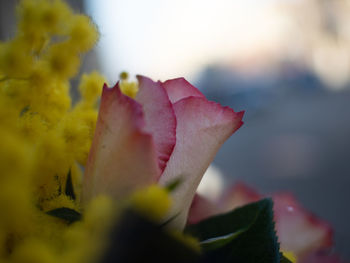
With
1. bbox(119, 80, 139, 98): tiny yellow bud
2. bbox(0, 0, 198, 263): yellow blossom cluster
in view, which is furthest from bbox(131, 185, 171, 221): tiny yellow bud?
bbox(119, 80, 139, 98): tiny yellow bud

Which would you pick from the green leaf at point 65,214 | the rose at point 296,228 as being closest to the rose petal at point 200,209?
the rose at point 296,228

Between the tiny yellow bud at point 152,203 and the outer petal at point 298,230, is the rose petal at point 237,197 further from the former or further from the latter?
the tiny yellow bud at point 152,203

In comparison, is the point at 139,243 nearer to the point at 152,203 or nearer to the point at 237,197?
the point at 152,203

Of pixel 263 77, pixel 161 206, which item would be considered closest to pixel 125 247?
pixel 161 206

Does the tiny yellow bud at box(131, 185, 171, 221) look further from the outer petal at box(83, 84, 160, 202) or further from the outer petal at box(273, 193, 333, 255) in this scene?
the outer petal at box(273, 193, 333, 255)

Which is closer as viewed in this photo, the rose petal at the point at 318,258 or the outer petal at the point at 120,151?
the outer petal at the point at 120,151

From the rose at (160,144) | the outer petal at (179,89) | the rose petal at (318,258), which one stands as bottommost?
the rose petal at (318,258)

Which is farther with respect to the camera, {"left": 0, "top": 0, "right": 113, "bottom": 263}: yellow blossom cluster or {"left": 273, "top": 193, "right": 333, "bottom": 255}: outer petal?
{"left": 273, "top": 193, "right": 333, "bottom": 255}: outer petal
